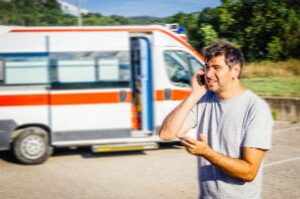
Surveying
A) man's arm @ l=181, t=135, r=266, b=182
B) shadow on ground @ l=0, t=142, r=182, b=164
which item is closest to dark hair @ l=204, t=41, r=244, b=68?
man's arm @ l=181, t=135, r=266, b=182

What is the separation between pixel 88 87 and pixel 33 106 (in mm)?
1134

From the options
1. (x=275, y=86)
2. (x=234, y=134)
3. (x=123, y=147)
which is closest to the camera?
(x=234, y=134)

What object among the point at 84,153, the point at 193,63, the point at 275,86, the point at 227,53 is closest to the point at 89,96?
the point at 84,153

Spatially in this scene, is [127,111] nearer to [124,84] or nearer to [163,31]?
[124,84]

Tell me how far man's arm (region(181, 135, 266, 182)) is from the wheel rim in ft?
22.2

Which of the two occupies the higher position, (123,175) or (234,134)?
(234,134)

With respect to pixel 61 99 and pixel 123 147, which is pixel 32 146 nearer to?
pixel 61 99

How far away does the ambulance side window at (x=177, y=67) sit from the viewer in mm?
9461

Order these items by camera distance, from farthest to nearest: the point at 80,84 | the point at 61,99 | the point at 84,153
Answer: the point at 84,153 → the point at 80,84 → the point at 61,99

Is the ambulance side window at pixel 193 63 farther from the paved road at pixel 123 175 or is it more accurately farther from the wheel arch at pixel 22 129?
the wheel arch at pixel 22 129

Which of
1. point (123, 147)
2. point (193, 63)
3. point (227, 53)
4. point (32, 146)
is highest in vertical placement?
point (193, 63)

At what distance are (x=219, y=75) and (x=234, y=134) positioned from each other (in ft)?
1.20

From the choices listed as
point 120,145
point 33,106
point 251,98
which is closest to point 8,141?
point 33,106

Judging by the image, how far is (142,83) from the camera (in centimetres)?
962
